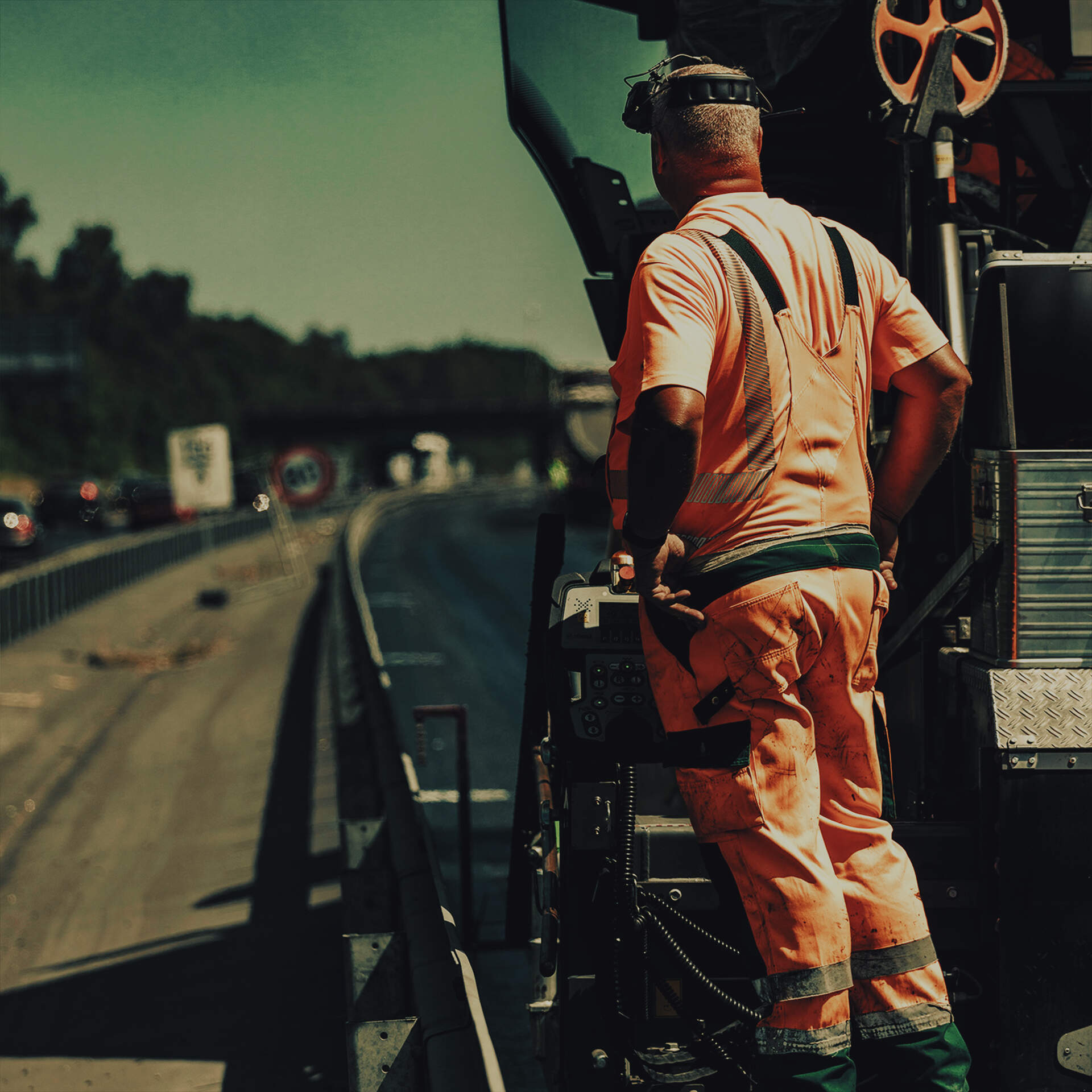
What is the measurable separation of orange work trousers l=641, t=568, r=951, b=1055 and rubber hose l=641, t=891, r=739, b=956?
258 mm

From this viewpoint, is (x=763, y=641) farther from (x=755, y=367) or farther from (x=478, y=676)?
(x=478, y=676)

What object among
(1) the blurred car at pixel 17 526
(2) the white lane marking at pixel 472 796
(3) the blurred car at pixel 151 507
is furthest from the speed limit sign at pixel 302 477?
(2) the white lane marking at pixel 472 796

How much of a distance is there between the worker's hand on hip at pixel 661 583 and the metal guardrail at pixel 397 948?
1.13 m

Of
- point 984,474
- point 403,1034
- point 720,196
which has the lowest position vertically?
point 403,1034

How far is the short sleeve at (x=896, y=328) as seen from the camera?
→ 10.3 feet

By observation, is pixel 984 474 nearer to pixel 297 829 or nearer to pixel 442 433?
pixel 297 829

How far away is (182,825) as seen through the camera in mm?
10250

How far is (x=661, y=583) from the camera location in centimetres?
284

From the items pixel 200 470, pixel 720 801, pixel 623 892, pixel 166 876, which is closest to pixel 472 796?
pixel 166 876

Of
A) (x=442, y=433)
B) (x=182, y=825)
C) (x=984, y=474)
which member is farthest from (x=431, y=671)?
(x=442, y=433)

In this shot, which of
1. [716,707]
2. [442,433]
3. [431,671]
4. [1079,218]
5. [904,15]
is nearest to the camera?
[716,707]

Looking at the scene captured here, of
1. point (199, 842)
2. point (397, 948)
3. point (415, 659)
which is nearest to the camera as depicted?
point (397, 948)

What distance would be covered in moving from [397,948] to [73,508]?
170 ft

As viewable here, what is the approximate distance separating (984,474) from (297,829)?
23.8 feet
